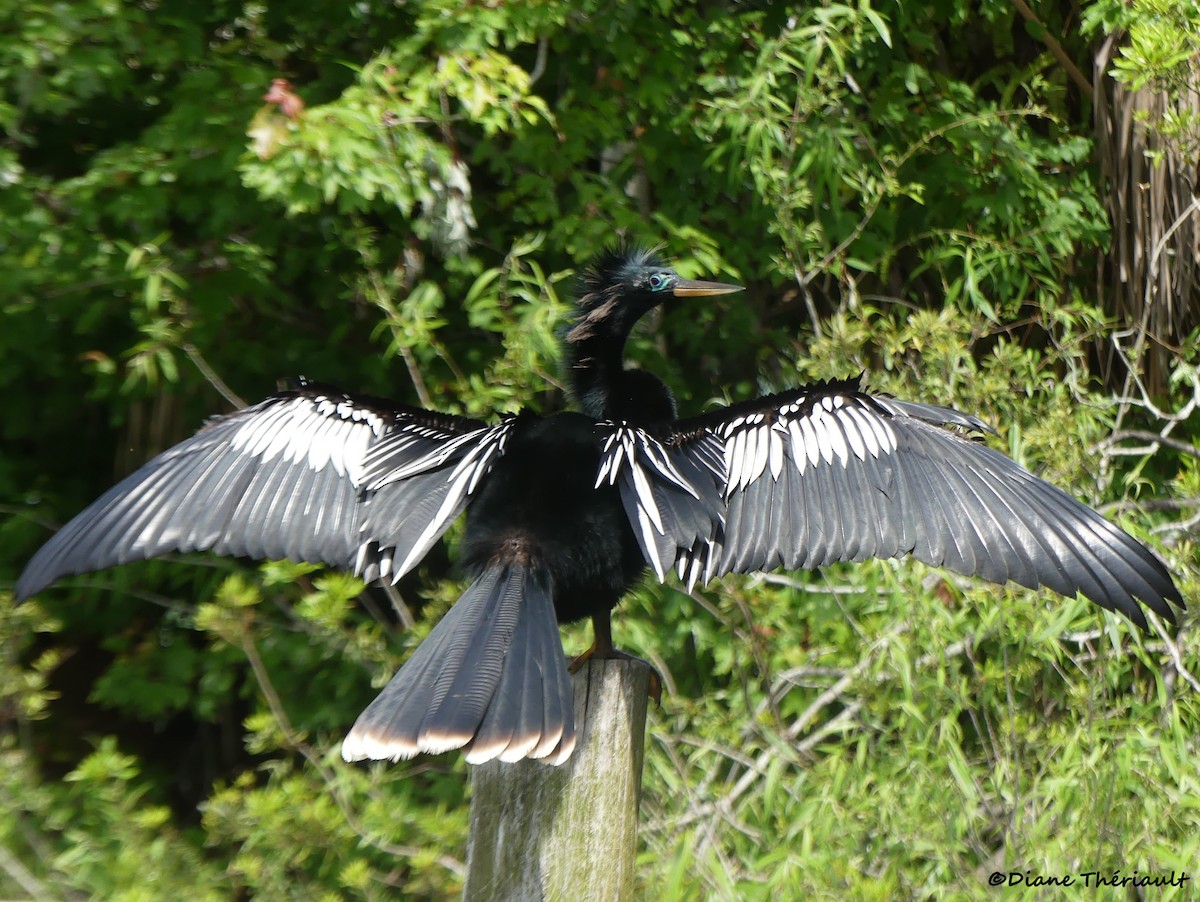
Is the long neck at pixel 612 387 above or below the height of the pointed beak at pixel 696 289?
below

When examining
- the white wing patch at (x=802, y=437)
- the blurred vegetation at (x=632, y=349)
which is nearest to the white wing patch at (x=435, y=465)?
the white wing patch at (x=802, y=437)

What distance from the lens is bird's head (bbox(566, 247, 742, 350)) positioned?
9.87 ft

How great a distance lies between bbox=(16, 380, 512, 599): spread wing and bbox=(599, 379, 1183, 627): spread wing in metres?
0.40

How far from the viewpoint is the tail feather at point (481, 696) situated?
1933mm

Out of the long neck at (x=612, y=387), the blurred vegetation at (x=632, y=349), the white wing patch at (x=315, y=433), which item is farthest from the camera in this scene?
the blurred vegetation at (x=632, y=349)

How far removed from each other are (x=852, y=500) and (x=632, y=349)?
1715 mm

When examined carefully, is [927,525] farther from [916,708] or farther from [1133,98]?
[1133,98]

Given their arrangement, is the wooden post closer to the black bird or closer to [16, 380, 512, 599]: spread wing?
the black bird

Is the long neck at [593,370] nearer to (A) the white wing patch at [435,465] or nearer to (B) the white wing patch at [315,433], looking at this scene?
(A) the white wing patch at [435,465]

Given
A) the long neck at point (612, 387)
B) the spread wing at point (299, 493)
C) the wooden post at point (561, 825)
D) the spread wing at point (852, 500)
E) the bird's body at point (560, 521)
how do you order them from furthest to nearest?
the long neck at point (612, 387) → the spread wing at point (299, 493) → the bird's body at point (560, 521) → the spread wing at point (852, 500) → the wooden post at point (561, 825)

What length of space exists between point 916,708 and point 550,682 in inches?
52.8

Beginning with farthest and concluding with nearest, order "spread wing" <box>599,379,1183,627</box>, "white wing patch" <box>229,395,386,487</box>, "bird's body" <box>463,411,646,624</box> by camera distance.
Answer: "white wing patch" <box>229,395,386,487</box> < "bird's body" <box>463,411,646,624</box> < "spread wing" <box>599,379,1183,627</box>

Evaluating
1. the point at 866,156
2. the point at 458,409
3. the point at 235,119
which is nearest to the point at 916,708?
the point at 458,409

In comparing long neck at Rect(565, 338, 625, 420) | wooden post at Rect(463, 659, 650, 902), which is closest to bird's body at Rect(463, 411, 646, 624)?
long neck at Rect(565, 338, 625, 420)
